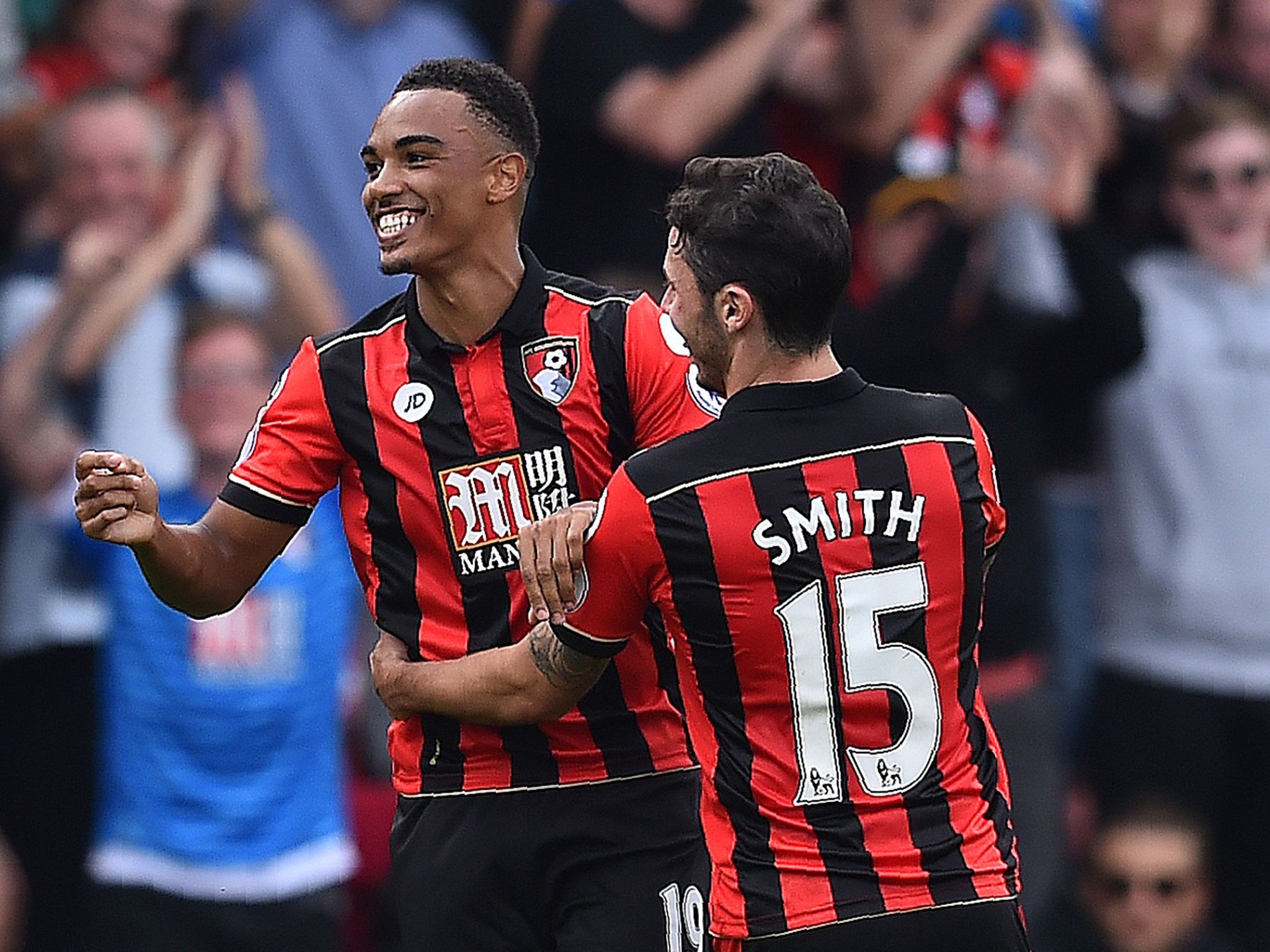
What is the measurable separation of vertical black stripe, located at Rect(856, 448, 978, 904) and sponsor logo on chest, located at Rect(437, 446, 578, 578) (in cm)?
75

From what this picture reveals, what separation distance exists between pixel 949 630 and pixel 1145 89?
4709 mm

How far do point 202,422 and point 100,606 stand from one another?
0.62m

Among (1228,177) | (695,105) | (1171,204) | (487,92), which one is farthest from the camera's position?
(1171,204)

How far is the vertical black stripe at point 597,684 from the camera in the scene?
434 centimetres

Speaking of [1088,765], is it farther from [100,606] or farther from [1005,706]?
[100,606]

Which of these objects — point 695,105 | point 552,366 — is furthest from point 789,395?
point 695,105

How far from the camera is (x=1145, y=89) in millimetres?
8070

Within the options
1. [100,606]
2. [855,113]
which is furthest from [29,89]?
[855,113]

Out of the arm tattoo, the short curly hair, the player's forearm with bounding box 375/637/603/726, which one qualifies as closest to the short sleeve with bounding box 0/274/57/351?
the short curly hair

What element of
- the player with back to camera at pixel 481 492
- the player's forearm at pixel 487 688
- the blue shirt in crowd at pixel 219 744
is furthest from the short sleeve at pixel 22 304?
the player's forearm at pixel 487 688

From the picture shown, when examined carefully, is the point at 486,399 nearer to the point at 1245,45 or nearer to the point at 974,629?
the point at 974,629

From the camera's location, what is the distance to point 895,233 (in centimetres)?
711

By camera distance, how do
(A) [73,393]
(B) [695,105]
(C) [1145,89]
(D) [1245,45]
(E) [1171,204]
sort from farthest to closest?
(D) [1245,45] → (C) [1145,89] → (E) [1171,204] → (B) [695,105] → (A) [73,393]

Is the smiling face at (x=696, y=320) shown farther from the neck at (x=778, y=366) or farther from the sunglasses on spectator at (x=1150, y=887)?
the sunglasses on spectator at (x=1150, y=887)
